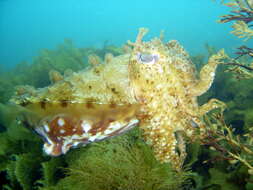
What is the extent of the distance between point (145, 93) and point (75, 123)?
0.77m

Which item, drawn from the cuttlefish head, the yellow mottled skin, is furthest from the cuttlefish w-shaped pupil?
the cuttlefish head

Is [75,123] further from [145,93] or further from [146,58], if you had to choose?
[146,58]

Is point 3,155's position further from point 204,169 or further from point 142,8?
point 142,8

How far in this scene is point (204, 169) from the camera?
3.07m

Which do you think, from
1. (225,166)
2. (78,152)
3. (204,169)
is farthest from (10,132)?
(225,166)

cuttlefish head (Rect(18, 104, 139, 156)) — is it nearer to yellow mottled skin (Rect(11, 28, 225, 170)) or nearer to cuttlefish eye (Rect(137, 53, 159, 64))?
yellow mottled skin (Rect(11, 28, 225, 170))

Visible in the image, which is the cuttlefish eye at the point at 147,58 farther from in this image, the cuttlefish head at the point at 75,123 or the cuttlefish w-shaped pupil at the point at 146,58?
the cuttlefish head at the point at 75,123

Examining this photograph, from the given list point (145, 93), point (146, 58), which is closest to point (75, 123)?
point (145, 93)

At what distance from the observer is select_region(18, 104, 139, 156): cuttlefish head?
1833 millimetres

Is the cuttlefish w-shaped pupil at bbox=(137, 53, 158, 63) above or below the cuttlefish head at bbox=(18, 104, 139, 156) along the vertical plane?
above

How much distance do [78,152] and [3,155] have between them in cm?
215

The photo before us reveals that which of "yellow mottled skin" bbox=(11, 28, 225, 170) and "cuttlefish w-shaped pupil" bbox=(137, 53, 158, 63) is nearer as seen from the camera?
"yellow mottled skin" bbox=(11, 28, 225, 170)

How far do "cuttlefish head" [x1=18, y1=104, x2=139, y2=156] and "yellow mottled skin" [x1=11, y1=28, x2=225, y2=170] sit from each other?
0.01m

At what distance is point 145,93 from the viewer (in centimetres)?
213
